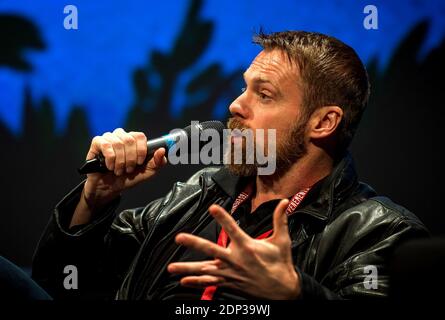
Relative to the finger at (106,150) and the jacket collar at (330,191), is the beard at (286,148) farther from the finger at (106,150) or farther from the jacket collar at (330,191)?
the finger at (106,150)

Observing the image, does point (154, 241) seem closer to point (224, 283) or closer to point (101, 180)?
point (101, 180)

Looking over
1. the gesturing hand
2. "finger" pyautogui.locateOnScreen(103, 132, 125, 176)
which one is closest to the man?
"finger" pyautogui.locateOnScreen(103, 132, 125, 176)

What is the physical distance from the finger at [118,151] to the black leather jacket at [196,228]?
172mm

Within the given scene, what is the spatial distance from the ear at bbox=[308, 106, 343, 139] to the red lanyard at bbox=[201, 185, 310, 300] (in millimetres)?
163

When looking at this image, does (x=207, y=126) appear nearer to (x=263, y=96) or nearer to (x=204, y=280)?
(x=263, y=96)

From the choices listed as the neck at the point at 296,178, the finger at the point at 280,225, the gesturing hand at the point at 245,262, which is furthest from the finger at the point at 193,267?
the neck at the point at 296,178

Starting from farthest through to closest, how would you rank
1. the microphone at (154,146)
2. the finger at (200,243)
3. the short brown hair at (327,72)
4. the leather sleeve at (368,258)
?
1. the short brown hair at (327,72)
2. the microphone at (154,146)
3. the leather sleeve at (368,258)
4. the finger at (200,243)

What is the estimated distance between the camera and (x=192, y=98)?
2.11 metres

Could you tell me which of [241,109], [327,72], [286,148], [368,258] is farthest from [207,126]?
[368,258]

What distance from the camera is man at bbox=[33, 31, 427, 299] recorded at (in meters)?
1.23

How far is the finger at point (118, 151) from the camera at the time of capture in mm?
1241

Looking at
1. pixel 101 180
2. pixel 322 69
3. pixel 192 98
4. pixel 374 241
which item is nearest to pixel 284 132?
pixel 322 69

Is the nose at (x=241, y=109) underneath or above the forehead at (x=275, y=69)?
underneath
